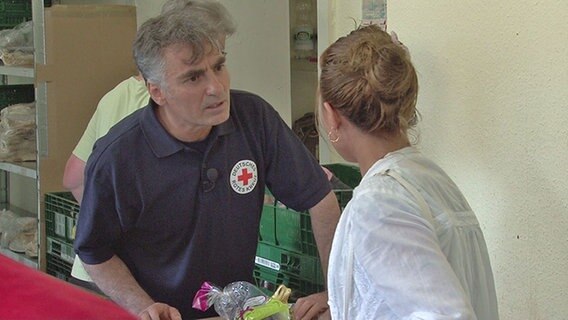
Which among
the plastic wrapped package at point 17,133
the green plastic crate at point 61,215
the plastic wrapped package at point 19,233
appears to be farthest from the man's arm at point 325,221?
the plastic wrapped package at point 17,133

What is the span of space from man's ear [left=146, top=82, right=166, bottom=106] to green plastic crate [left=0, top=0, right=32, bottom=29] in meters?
2.59

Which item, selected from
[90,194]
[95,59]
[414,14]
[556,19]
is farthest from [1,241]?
[556,19]

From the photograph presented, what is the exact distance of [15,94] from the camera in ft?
15.2

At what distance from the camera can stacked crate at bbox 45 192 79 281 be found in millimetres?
3422

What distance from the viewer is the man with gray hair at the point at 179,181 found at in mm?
2174

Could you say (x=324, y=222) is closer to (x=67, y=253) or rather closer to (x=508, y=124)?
(x=508, y=124)

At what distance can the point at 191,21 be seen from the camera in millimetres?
2172

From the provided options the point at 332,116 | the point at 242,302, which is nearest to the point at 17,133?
the point at 242,302

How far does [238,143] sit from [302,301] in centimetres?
43

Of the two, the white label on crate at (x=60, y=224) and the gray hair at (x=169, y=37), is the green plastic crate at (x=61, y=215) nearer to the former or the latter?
the white label on crate at (x=60, y=224)

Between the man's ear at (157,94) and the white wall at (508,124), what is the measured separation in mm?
641

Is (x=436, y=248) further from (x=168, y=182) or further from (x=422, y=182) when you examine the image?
(x=168, y=182)

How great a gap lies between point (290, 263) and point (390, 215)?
3.60ft

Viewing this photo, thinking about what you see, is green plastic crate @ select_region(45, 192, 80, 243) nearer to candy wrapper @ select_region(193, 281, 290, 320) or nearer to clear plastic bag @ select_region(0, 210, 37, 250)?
clear plastic bag @ select_region(0, 210, 37, 250)
